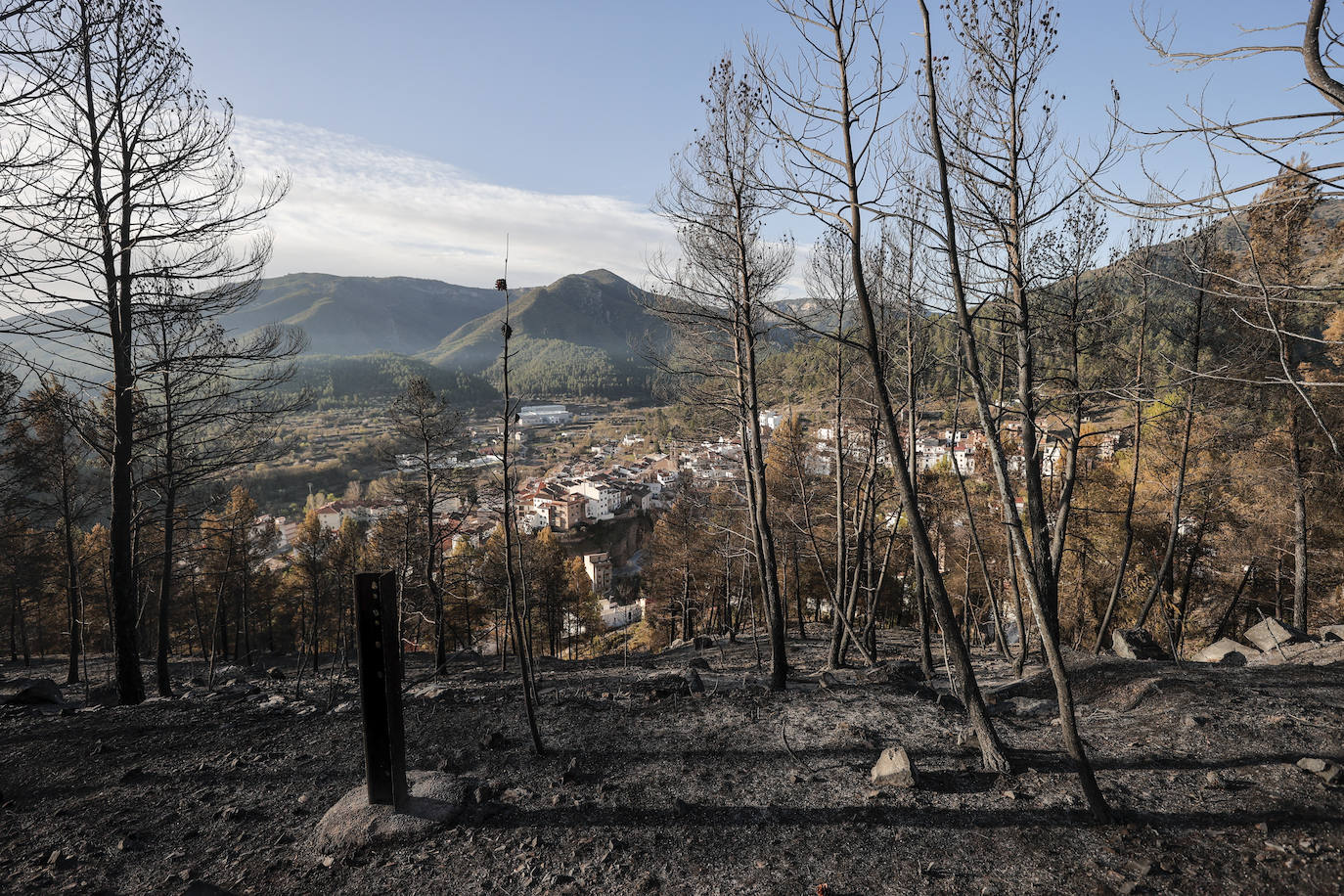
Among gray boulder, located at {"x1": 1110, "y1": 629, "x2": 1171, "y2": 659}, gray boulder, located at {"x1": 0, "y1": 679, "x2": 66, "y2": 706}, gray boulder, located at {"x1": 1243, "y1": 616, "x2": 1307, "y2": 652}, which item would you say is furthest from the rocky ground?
gray boulder, located at {"x1": 1243, "y1": 616, "x2": 1307, "y2": 652}

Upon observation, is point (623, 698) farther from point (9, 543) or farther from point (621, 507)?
point (621, 507)

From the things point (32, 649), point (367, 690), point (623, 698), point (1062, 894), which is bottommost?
point (32, 649)

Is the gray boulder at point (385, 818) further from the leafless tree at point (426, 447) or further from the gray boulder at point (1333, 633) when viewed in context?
the gray boulder at point (1333, 633)

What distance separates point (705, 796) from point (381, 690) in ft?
8.42

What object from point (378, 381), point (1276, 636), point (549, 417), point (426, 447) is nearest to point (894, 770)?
point (1276, 636)

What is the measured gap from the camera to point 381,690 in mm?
4043

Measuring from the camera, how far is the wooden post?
13.0 ft

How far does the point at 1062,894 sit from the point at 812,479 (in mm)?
12847

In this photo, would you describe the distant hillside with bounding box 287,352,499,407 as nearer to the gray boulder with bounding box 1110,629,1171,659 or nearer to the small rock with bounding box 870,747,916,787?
the gray boulder with bounding box 1110,629,1171,659

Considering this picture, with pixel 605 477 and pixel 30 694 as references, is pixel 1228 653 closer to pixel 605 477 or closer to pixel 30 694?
pixel 30 694

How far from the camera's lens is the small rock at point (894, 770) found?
4.36 meters

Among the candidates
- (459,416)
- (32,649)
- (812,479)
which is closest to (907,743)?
(812,479)

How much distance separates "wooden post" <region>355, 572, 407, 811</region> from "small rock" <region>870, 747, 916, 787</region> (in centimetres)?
360

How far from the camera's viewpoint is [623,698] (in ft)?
22.6
